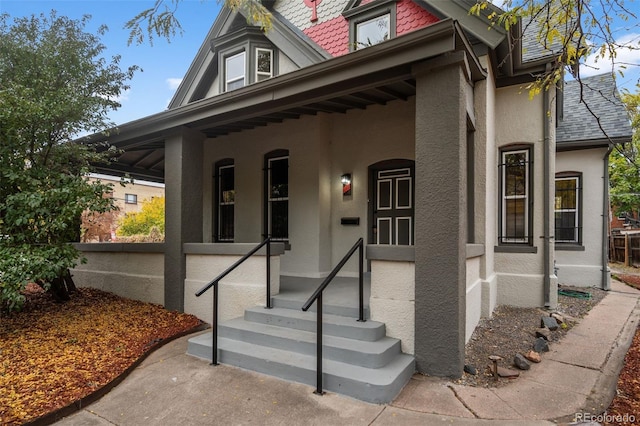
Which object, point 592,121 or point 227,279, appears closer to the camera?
point 227,279

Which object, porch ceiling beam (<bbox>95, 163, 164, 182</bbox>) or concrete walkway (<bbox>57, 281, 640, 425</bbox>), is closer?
concrete walkway (<bbox>57, 281, 640, 425</bbox>)

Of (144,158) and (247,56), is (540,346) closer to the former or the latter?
(247,56)

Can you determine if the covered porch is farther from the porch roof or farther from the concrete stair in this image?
the concrete stair

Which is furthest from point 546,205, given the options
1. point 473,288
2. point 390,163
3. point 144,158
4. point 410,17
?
point 144,158

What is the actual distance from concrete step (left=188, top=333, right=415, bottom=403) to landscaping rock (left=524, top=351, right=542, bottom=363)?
4.80 ft

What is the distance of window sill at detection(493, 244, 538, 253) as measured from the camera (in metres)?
6.24

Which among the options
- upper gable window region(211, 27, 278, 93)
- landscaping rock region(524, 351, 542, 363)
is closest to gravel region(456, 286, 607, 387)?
landscaping rock region(524, 351, 542, 363)

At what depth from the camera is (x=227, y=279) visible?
5418mm

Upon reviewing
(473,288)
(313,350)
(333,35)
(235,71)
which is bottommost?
(313,350)

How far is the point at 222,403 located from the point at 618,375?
3.92 meters

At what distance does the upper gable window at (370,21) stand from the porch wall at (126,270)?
18.2ft

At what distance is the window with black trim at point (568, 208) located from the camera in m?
8.59

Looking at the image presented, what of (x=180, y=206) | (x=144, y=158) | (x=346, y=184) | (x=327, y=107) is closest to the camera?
(x=180, y=206)

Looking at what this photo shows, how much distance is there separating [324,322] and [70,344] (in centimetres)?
310
